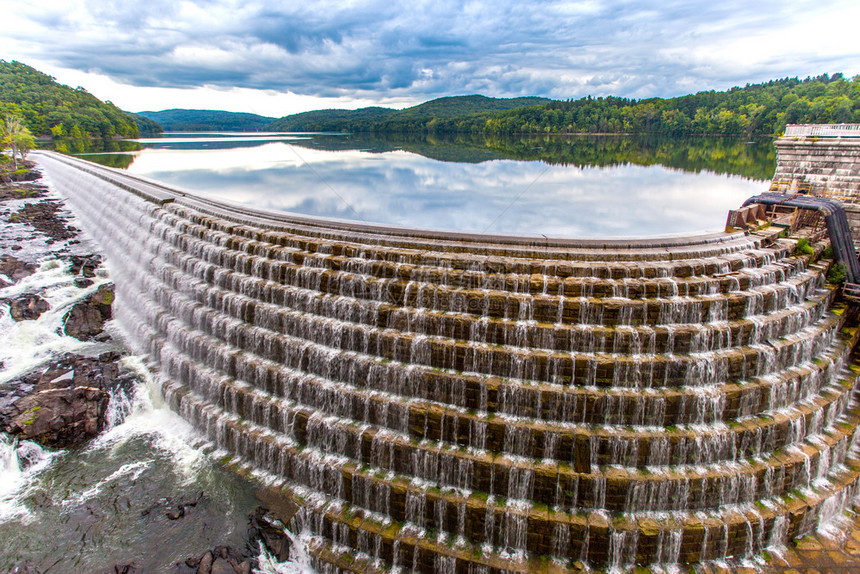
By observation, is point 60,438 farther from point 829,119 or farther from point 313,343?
point 829,119

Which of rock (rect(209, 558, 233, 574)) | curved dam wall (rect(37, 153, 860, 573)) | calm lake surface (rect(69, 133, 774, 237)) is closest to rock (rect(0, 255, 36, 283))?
calm lake surface (rect(69, 133, 774, 237))

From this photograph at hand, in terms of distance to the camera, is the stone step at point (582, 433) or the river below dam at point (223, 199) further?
the river below dam at point (223, 199)

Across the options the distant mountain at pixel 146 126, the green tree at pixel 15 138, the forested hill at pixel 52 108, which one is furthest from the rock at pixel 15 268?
the distant mountain at pixel 146 126

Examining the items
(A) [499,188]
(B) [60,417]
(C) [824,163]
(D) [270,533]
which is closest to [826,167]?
(C) [824,163]

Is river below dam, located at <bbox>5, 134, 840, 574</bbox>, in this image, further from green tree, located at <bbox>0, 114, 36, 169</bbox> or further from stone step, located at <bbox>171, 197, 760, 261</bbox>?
green tree, located at <bbox>0, 114, 36, 169</bbox>

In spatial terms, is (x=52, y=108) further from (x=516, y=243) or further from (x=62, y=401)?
(x=516, y=243)

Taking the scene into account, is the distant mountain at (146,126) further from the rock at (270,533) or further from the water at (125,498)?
the rock at (270,533)
